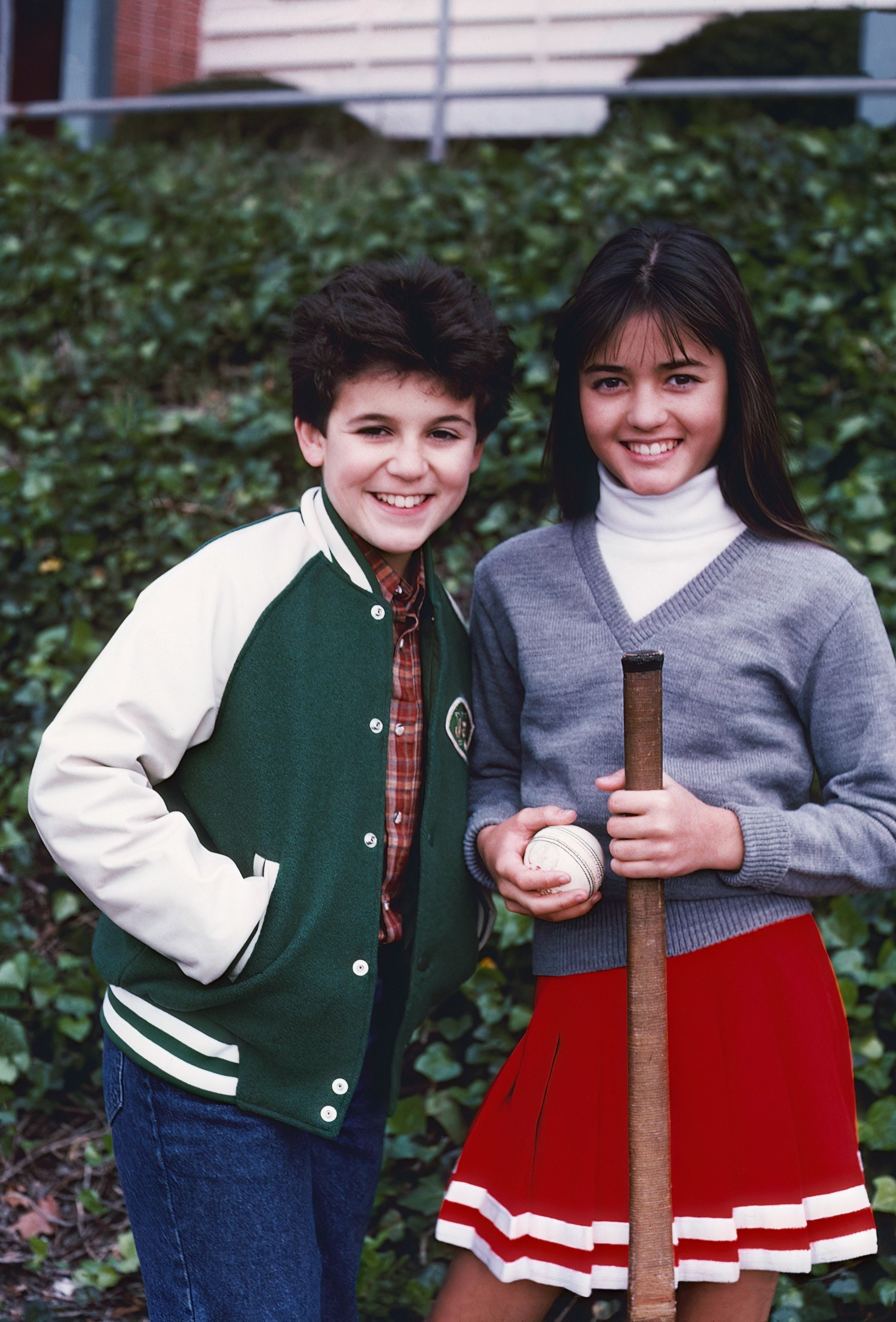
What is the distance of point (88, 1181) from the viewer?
3078 millimetres

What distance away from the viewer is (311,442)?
1.98m

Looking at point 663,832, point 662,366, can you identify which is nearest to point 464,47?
point 662,366

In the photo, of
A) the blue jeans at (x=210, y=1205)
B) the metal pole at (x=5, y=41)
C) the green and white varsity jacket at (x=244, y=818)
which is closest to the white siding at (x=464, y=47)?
the metal pole at (x=5, y=41)

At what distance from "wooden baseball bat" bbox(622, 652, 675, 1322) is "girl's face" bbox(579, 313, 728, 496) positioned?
17.0 inches

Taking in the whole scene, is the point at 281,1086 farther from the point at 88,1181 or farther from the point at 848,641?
the point at 88,1181

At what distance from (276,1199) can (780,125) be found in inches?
212

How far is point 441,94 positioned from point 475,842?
4.91m

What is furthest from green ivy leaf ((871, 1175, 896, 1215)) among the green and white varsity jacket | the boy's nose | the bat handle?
the boy's nose

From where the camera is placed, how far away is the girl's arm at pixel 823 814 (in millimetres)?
1653

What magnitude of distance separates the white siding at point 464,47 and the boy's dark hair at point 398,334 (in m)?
4.55

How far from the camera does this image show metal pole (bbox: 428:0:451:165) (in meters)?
5.81

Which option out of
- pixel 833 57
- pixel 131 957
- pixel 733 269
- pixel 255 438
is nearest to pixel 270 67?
pixel 833 57

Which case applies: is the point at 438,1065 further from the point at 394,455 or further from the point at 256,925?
the point at 394,455

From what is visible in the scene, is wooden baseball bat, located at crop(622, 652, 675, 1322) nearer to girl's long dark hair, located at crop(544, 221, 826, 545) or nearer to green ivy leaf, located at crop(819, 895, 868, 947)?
girl's long dark hair, located at crop(544, 221, 826, 545)
